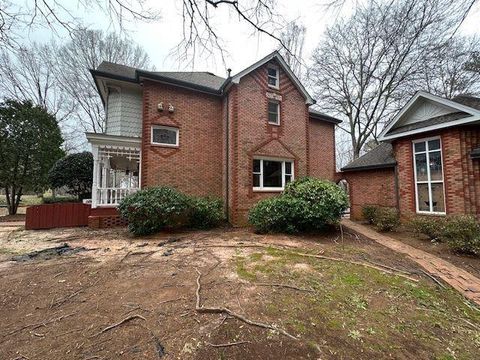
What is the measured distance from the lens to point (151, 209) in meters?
7.48

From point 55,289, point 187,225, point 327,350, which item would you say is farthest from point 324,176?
point 55,289

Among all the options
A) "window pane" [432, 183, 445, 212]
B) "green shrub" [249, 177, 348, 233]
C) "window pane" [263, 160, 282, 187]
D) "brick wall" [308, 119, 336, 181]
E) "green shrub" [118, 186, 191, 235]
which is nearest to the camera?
"green shrub" [118, 186, 191, 235]

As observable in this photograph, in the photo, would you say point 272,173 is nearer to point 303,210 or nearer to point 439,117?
point 303,210

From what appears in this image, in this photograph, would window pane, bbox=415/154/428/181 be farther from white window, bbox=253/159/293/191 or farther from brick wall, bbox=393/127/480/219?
white window, bbox=253/159/293/191

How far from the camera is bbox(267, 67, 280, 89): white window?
36.7ft

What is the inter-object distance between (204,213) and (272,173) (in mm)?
3968

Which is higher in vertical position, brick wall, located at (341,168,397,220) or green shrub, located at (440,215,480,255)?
brick wall, located at (341,168,397,220)

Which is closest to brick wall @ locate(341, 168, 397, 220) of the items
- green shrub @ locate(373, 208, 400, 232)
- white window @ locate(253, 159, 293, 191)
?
green shrub @ locate(373, 208, 400, 232)

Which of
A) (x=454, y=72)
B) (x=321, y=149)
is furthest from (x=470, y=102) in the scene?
(x=454, y=72)

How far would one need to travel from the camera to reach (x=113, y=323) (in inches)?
105

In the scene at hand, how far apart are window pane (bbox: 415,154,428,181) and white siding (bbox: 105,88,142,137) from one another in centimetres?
1258

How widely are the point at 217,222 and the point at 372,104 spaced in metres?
17.9

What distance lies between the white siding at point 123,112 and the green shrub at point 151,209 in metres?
4.01

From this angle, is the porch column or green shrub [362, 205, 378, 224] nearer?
the porch column
